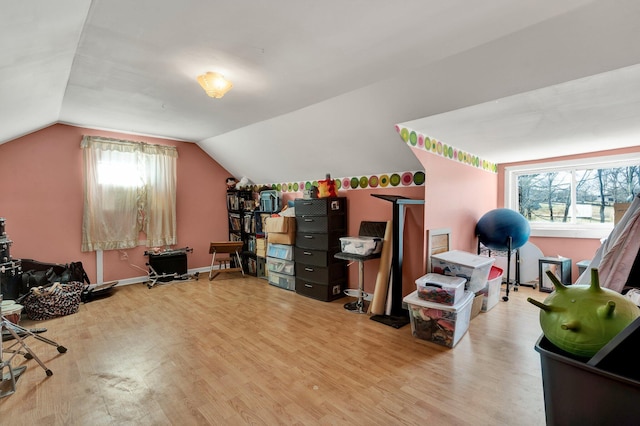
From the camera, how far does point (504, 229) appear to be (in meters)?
3.94

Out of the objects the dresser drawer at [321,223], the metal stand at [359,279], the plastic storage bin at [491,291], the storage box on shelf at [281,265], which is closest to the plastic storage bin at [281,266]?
the storage box on shelf at [281,265]

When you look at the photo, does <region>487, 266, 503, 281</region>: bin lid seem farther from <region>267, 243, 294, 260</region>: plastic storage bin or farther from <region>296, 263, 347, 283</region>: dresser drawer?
<region>267, 243, 294, 260</region>: plastic storage bin

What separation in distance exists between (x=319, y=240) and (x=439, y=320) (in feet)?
5.89

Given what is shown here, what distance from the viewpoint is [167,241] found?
5.02 m

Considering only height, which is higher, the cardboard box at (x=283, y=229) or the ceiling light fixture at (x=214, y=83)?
the ceiling light fixture at (x=214, y=83)

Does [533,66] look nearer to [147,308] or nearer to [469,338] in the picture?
[469,338]

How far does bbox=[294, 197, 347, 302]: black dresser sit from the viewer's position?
12.7 ft

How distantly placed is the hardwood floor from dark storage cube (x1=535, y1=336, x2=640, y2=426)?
153 centimetres

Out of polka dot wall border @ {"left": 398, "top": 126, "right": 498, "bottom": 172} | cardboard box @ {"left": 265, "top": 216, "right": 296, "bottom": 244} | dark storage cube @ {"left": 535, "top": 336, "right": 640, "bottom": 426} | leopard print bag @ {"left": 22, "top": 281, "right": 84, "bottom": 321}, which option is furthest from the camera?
cardboard box @ {"left": 265, "top": 216, "right": 296, "bottom": 244}

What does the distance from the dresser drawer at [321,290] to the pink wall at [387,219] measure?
23 cm

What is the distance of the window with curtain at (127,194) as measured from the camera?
171 inches

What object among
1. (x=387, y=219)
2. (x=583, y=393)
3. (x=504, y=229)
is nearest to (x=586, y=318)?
(x=583, y=393)

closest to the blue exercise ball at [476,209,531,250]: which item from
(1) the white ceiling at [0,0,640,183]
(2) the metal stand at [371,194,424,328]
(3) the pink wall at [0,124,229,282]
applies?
(1) the white ceiling at [0,0,640,183]

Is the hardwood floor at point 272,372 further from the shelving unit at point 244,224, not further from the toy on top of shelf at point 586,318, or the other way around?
the shelving unit at point 244,224
